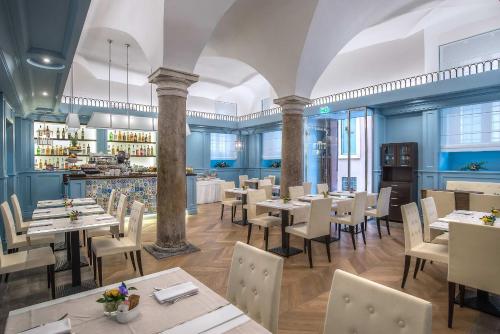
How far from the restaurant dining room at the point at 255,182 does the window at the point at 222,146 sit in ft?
4.73


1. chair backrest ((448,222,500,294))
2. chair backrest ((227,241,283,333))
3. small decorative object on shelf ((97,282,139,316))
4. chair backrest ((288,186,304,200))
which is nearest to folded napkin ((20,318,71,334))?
small decorative object on shelf ((97,282,139,316))

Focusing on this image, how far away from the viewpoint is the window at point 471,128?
5949 millimetres

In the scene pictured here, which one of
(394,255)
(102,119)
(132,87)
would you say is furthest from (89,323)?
(132,87)

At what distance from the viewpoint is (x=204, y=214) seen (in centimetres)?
751

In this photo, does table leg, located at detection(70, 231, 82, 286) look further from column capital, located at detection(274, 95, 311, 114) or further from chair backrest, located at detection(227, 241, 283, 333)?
column capital, located at detection(274, 95, 311, 114)

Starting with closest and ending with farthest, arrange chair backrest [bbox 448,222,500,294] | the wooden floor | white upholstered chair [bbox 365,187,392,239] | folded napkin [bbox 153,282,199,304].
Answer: folded napkin [bbox 153,282,199,304], chair backrest [bbox 448,222,500,294], the wooden floor, white upholstered chair [bbox 365,187,392,239]

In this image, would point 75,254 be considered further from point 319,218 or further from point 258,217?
point 319,218

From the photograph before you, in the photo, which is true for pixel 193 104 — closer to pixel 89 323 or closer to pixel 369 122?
pixel 369 122

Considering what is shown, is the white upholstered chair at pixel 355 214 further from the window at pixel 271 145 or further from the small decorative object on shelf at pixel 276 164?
the window at pixel 271 145

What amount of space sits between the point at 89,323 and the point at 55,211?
335 centimetres

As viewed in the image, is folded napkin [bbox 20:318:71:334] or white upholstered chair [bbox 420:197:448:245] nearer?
folded napkin [bbox 20:318:71:334]

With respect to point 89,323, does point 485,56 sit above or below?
above

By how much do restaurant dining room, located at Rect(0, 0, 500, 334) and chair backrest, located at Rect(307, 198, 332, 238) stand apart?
3 centimetres

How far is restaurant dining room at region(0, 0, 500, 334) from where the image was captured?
5.23ft
